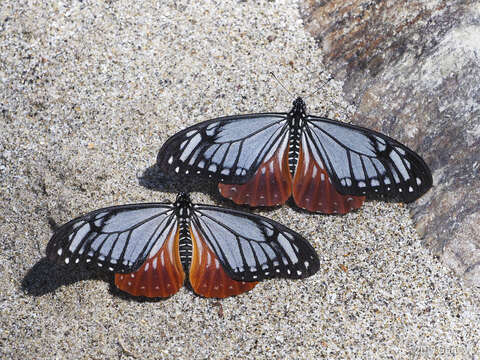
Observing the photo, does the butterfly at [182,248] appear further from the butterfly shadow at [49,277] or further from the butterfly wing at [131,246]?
the butterfly shadow at [49,277]

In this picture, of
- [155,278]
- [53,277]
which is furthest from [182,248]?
[53,277]

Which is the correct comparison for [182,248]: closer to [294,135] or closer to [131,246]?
[131,246]

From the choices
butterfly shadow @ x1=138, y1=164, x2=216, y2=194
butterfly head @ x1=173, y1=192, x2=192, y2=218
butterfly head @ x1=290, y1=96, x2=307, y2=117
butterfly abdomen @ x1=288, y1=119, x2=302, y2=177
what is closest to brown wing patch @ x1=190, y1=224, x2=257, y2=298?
butterfly head @ x1=173, y1=192, x2=192, y2=218

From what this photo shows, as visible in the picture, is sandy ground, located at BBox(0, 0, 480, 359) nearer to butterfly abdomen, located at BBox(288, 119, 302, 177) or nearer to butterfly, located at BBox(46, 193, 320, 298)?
butterfly, located at BBox(46, 193, 320, 298)

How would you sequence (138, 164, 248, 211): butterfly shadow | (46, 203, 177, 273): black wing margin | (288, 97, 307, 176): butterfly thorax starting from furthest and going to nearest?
1. (138, 164, 248, 211): butterfly shadow
2. (288, 97, 307, 176): butterfly thorax
3. (46, 203, 177, 273): black wing margin

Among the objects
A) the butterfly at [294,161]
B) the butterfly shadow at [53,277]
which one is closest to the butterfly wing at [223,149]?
the butterfly at [294,161]

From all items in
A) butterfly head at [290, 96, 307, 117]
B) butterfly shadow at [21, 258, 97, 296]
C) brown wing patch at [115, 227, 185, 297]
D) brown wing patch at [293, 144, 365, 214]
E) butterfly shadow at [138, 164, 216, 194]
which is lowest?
butterfly shadow at [21, 258, 97, 296]

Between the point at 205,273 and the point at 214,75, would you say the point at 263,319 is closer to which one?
the point at 205,273
